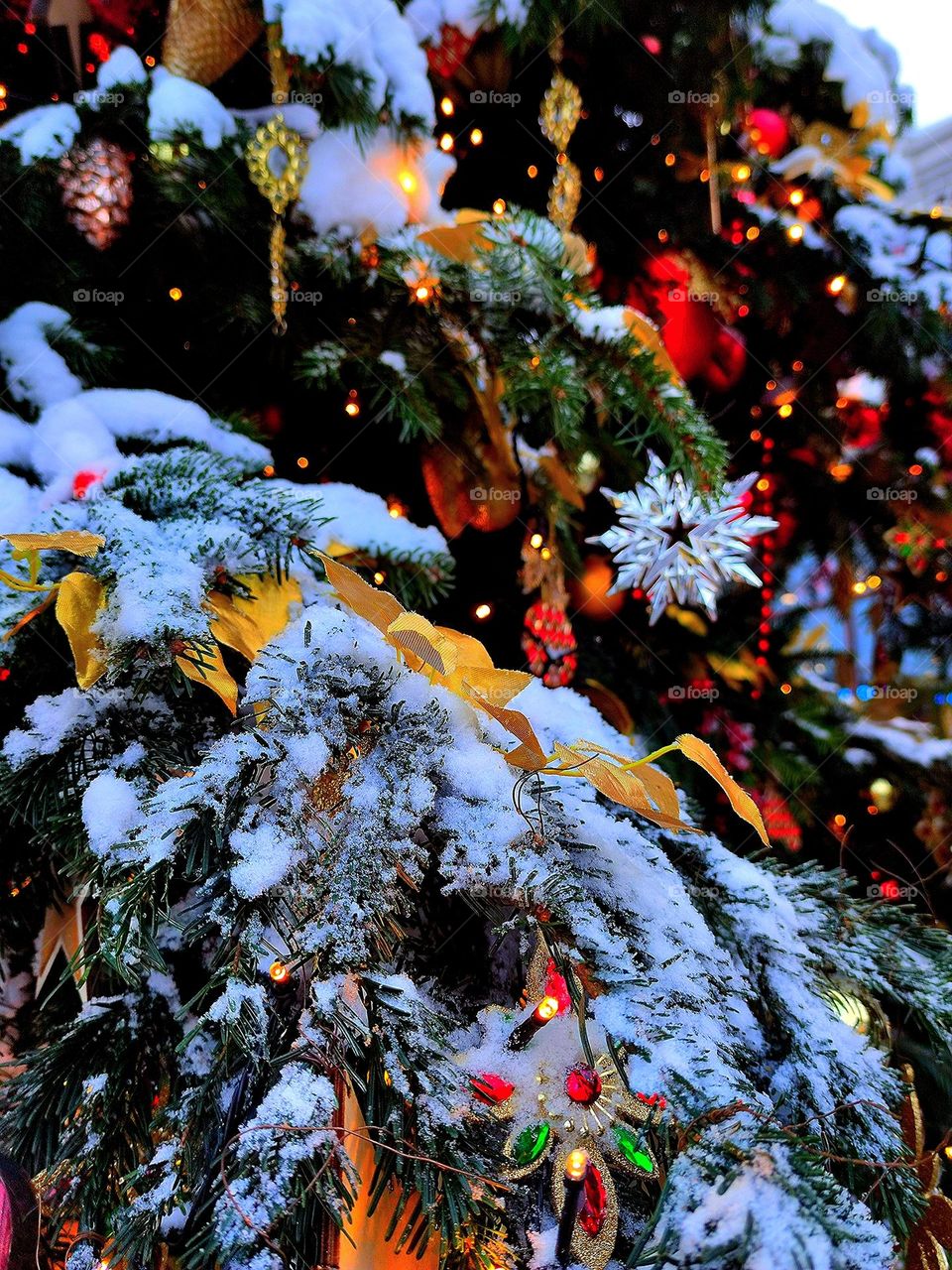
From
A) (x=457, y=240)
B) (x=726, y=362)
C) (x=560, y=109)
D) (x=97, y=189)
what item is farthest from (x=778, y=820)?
(x=97, y=189)

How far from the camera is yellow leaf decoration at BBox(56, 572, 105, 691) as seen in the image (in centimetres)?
35

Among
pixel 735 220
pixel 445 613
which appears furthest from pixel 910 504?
pixel 445 613

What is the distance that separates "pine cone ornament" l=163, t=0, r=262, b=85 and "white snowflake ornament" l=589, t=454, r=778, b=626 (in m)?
0.56

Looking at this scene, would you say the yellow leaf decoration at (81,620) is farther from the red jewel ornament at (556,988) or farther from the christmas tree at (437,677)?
the red jewel ornament at (556,988)

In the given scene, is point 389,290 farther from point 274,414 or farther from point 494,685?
point 494,685

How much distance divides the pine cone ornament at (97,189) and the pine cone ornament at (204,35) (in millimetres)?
120

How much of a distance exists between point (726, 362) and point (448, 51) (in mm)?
522

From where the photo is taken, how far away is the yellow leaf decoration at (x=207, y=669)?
0.34m

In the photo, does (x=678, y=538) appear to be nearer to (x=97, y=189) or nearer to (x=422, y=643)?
(x=422, y=643)

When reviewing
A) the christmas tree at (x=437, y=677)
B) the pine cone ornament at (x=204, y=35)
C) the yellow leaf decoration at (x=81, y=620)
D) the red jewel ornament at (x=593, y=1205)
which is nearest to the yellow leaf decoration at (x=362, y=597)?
the christmas tree at (x=437, y=677)

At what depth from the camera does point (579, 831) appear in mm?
334

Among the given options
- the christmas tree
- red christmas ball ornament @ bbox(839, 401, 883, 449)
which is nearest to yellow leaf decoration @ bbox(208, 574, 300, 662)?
the christmas tree

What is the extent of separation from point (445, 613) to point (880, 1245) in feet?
2.12

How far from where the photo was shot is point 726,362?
1.16 metres
